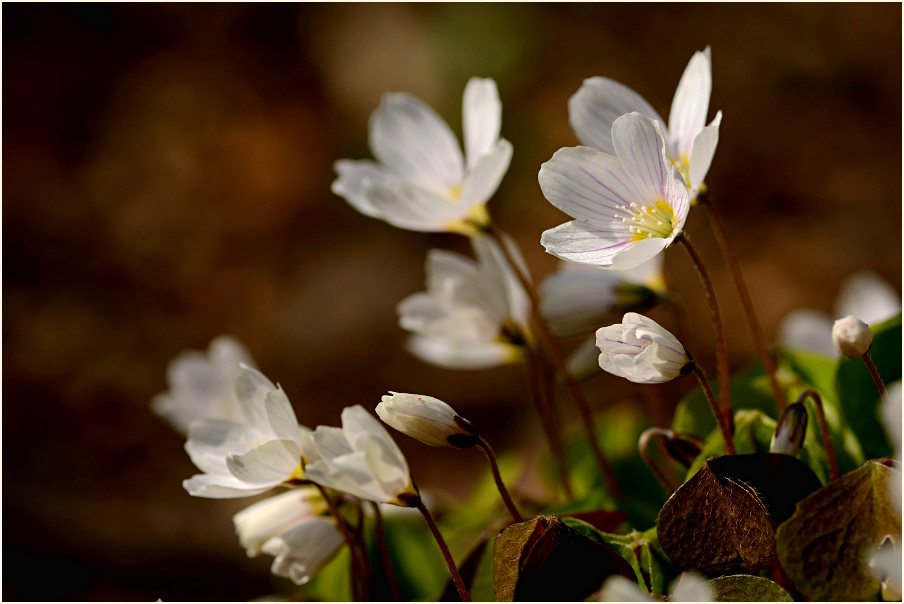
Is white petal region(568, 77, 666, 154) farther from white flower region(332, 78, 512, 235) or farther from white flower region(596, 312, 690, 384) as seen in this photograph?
white flower region(596, 312, 690, 384)

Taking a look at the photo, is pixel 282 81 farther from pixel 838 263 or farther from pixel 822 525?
pixel 822 525

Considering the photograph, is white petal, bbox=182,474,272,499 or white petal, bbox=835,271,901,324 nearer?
white petal, bbox=182,474,272,499

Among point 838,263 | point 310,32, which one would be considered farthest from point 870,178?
point 310,32

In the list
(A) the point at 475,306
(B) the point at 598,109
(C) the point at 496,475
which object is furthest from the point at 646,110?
(C) the point at 496,475

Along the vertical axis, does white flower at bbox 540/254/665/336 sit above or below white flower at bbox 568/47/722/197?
below

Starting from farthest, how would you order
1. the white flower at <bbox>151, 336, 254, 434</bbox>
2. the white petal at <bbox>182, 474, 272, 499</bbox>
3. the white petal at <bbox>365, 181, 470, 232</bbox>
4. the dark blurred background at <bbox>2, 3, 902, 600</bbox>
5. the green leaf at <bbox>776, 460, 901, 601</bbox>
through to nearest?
the dark blurred background at <bbox>2, 3, 902, 600</bbox>
the white flower at <bbox>151, 336, 254, 434</bbox>
the white petal at <bbox>365, 181, 470, 232</bbox>
the white petal at <bbox>182, 474, 272, 499</bbox>
the green leaf at <bbox>776, 460, 901, 601</bbox>

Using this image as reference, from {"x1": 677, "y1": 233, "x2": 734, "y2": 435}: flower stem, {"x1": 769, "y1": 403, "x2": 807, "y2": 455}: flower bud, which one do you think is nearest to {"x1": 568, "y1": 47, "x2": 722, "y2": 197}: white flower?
{"x1": 677, "y1": 233, "x2": 734, "y2": 435}: flower stem

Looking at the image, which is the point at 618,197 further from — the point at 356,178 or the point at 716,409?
the point at 356,178
